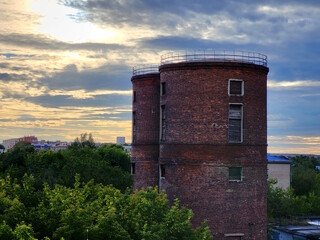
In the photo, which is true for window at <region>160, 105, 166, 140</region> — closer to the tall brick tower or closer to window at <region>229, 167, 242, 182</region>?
the tall brick tower

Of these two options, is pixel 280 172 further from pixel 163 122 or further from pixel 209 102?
pixel 209 102

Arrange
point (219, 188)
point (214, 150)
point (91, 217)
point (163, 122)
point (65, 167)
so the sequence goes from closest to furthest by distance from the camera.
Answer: point (91, 217) → point (219, 188) → point (214, 150) → point (163, 122) → point (65, 167)

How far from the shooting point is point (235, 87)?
32688 mm

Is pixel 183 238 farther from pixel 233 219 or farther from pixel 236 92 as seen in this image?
pixel 236 92

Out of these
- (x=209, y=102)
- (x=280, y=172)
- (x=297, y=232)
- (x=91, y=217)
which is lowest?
(x=297, y=232)

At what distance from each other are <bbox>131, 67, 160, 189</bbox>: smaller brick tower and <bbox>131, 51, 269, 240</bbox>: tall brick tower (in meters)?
6.83

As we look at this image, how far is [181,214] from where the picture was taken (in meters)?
25.5

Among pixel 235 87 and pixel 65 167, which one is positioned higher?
pixel 235 87

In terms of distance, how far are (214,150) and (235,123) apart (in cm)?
241

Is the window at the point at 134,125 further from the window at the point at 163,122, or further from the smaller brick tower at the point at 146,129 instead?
the window at the point at 163,122

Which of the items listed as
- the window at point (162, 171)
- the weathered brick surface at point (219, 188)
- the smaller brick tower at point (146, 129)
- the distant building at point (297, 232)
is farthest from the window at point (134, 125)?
the distant building at point (297, 232)

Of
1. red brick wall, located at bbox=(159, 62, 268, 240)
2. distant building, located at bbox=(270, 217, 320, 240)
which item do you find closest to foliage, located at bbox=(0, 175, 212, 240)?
red brick wall, located at bbox=(159, 62, 268, 240)

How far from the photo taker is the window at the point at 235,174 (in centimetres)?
3220

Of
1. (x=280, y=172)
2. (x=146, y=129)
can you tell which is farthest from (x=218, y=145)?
(x=280, y=172)
